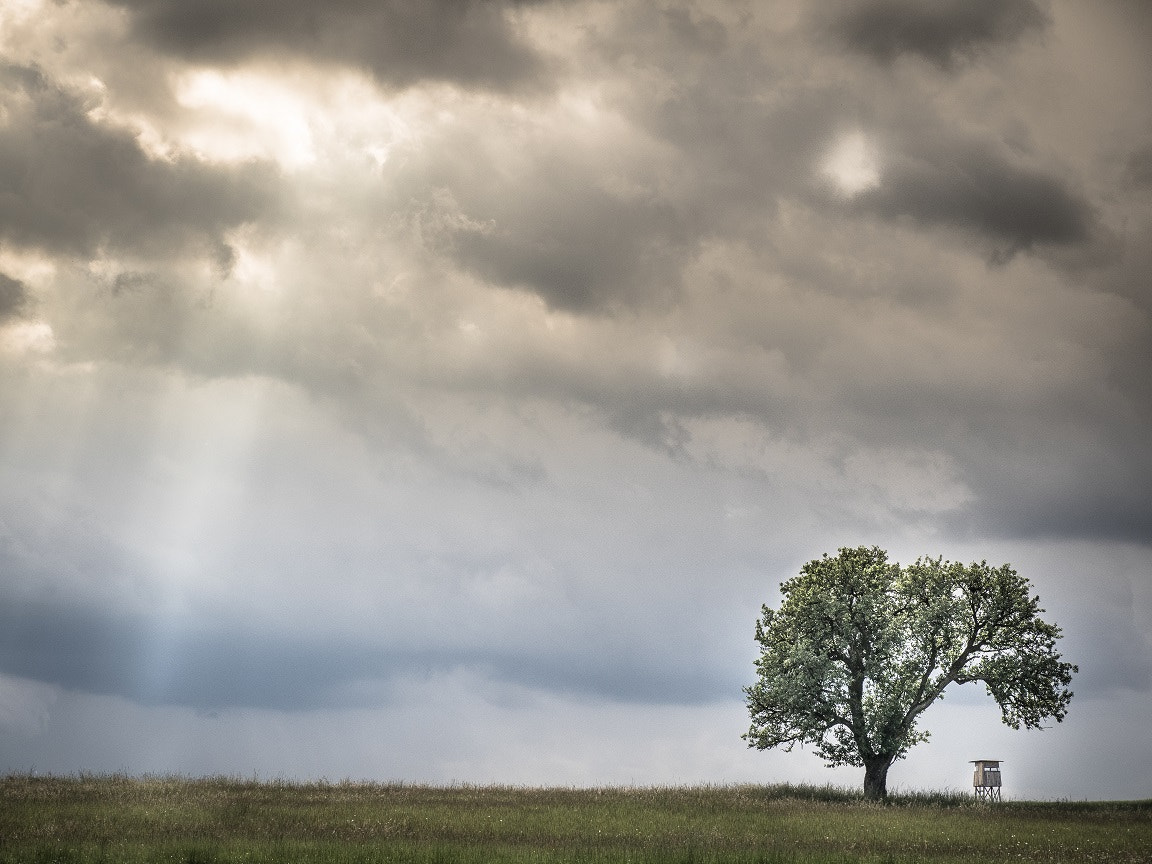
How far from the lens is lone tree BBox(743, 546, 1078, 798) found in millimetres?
50875

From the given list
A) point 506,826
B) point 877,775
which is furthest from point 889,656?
point 506,826

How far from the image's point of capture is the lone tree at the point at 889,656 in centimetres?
5088

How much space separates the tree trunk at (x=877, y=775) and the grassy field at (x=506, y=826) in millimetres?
2077

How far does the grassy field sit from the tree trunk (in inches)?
81.8

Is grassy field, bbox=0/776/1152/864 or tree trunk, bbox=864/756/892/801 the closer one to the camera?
grassy field, bbox=0/776/1152/864

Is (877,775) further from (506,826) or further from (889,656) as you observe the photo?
(506,826)

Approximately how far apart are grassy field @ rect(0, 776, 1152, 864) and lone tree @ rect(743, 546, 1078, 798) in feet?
12.0

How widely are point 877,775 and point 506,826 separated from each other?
Answer: 76.5 ft

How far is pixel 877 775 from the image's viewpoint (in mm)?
50969

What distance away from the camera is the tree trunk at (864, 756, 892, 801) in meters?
50.8

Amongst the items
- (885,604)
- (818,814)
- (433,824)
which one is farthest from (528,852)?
(885,604)

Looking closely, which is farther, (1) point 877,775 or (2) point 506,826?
(1) point 877,775

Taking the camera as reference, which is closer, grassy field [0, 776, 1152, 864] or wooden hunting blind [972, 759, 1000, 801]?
grassy field [0, 776, 1152, 864]

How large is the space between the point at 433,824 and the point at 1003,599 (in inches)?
1243
